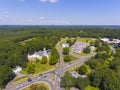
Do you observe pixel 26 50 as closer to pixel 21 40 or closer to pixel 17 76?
pixel 17 76

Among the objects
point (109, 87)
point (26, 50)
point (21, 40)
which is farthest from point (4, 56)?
point (21, 40)

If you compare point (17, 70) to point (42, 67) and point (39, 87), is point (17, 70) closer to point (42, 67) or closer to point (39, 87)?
point (42, 67)

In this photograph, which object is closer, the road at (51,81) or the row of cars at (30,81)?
the road at (51,81)

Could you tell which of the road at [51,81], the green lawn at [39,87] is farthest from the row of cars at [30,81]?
the green lawn at [39,87]

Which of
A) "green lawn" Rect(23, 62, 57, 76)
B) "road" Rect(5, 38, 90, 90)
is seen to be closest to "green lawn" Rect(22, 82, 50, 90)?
"road" Rect(5, 38, 90, 90)

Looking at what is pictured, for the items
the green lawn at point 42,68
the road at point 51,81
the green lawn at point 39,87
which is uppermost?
the green lawn at point 39,87

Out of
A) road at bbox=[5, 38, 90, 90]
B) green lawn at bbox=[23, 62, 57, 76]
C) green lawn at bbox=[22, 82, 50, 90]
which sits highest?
green lawn at bbox=[22, 82, 50, 90]

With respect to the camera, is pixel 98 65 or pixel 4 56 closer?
pixel 98 65

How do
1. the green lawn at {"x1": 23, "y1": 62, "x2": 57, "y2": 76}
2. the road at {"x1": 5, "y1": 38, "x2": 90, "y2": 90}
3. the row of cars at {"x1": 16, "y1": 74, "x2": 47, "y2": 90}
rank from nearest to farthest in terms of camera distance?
the road at {"x1": 5, "y1": 38, "x2": 90, "y2": 90} < the row of cars at {"x1": 16, "y1": 74, "x2": 47, "y2": 90} < the green lawn at {"x1": 23, "y1": 62, "x2": 57, "y2": 76}

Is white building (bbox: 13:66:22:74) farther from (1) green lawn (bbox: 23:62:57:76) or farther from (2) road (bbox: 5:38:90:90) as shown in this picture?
(2) road (bbox: 5:38:90:90)

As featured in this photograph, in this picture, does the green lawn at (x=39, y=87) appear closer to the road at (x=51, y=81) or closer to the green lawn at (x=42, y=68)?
the road at (x=51, y=81)

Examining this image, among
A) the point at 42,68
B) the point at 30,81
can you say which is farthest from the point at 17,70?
the point at 30,81
